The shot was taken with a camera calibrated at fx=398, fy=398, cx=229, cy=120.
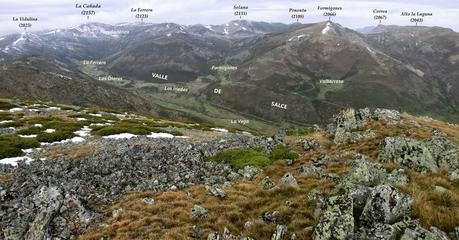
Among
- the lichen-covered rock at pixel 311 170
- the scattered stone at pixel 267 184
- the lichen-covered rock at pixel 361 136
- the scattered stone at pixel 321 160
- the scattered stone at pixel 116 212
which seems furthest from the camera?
the lichen-covered rock at pixel 361 136

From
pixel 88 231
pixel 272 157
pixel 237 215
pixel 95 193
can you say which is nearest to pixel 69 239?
pixel 88 231

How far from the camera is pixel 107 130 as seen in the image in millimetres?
52625

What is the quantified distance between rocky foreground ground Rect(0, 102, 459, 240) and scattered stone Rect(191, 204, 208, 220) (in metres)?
0.06

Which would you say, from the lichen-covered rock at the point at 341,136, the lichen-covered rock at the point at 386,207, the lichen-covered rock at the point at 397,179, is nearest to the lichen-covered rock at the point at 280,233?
the lichen-covered rock at the point at 386,207

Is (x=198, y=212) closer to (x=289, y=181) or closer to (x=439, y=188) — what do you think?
(x=289, y=181)

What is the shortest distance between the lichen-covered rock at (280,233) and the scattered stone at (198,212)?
5.14 metres

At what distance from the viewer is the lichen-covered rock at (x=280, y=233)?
16.8 metres

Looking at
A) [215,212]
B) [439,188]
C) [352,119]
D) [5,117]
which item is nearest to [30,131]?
[5,117]

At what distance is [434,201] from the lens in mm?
17438

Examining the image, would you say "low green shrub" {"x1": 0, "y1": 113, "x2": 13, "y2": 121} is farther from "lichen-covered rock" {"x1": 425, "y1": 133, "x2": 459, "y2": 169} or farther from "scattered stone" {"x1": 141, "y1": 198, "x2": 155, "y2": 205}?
"lichen-covered rock" {"x1": 425, "y1": 133, "x2": 459, "y2": 169}

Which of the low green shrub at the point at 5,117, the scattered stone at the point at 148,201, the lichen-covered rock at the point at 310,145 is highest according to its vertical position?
the lichen-covered rock at the point at 310,145

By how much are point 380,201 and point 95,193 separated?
18.2 m

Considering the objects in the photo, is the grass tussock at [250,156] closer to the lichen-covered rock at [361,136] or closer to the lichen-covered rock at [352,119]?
the lichen-covered rock at [361,136]

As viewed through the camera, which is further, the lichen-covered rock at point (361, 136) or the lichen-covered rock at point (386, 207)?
the lichen-covered rock at point (361, 136)
